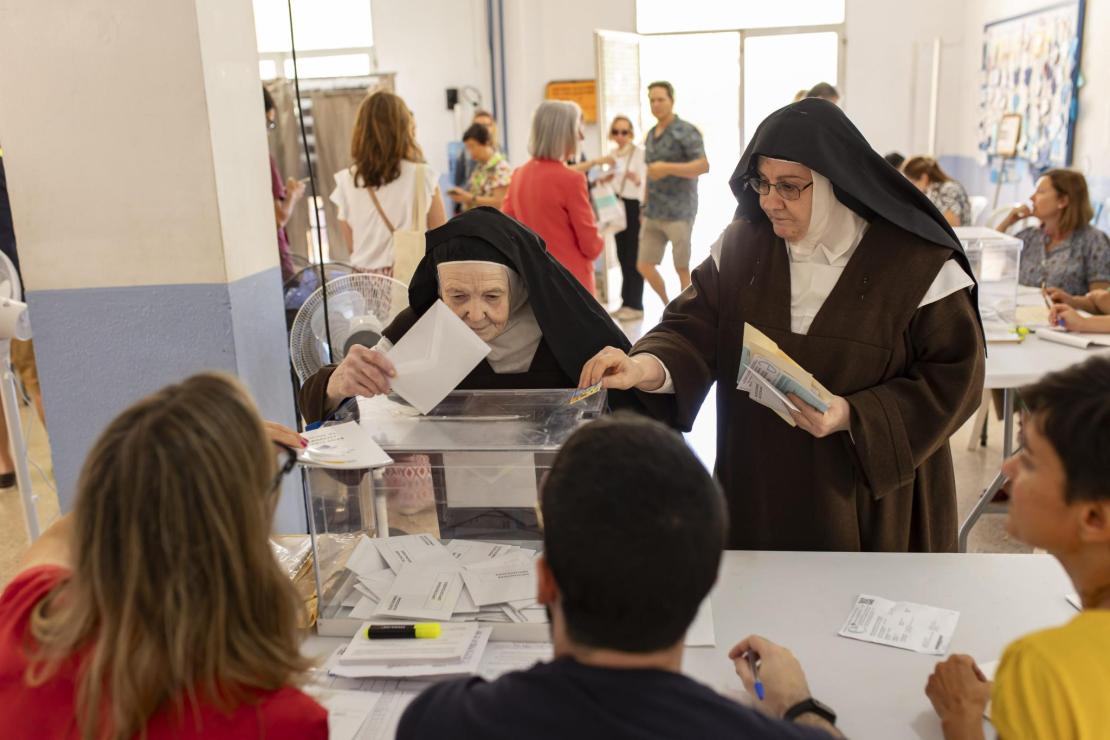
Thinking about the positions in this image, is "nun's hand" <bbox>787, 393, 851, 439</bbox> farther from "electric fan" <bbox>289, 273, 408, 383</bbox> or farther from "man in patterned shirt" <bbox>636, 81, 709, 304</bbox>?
"man in patterned shirt" <bbox>636, 81, 709, 304</bbox>

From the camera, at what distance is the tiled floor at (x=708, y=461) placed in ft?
15.2

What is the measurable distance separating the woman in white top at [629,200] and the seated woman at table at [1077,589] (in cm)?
791

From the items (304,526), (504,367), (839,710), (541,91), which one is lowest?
(304,526)

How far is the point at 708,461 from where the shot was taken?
5562 mm

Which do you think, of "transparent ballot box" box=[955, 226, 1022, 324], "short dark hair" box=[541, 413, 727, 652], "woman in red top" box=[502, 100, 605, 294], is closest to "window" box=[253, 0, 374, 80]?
"woman in red top" box=[502, 100, 605, 294]

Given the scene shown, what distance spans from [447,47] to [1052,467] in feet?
37.1

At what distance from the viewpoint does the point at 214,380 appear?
4.28 ft

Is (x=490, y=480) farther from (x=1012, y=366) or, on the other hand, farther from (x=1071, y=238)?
(x=1071, y=238)

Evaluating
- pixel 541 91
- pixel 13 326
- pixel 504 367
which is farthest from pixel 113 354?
pixel 541 91

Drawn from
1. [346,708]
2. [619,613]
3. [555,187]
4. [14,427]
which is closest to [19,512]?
[14,427]

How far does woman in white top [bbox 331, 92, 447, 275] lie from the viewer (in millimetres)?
5193

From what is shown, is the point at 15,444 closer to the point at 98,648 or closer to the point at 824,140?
the point at 98,648

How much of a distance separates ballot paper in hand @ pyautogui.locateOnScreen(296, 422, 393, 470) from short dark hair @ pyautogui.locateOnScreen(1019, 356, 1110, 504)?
1227mm

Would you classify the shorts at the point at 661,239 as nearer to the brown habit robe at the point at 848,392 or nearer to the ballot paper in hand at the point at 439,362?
the brown habit robe at the point at 848,392
